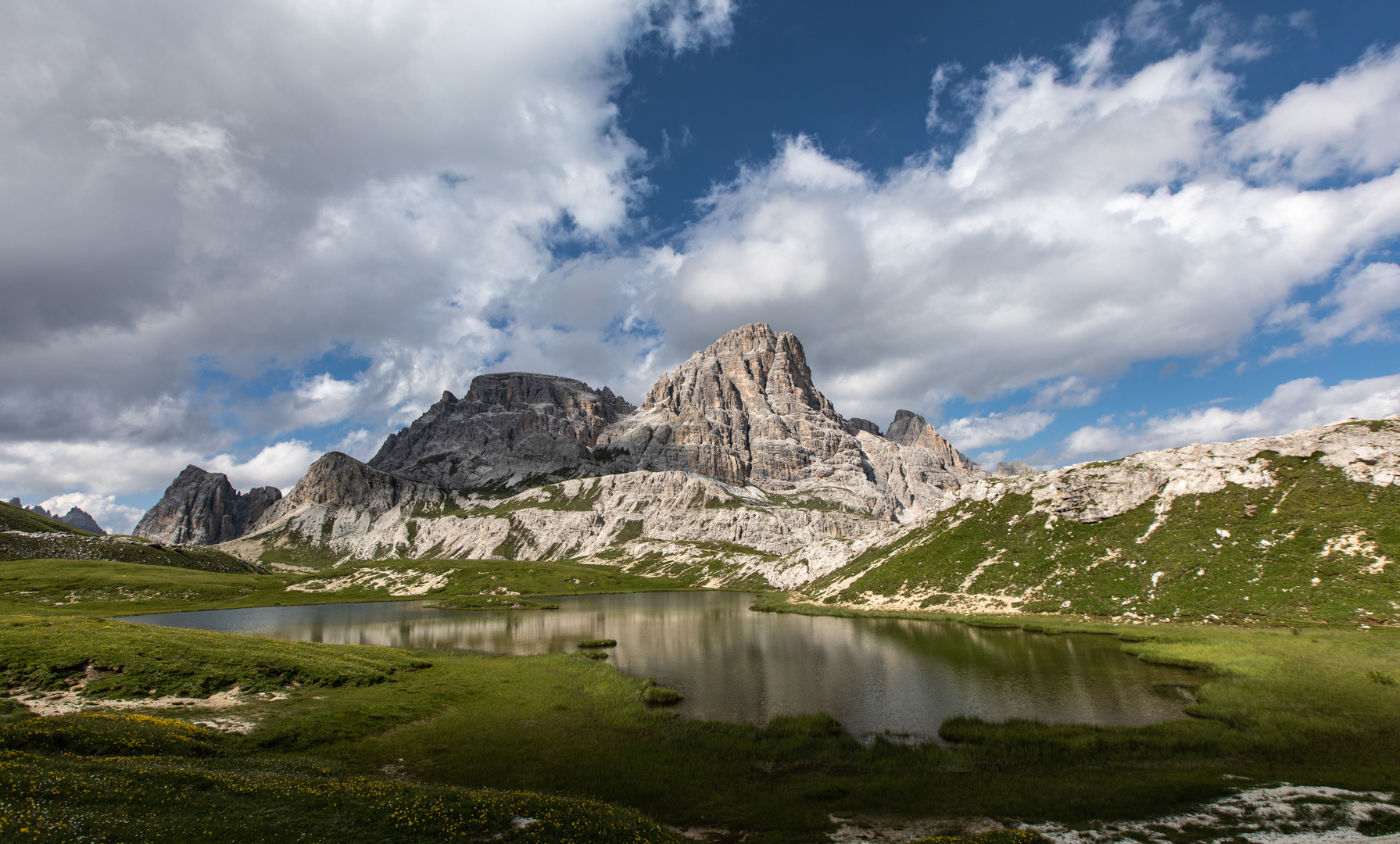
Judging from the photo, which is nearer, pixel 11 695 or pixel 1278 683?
pixel 11 695

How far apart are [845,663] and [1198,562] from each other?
187ft

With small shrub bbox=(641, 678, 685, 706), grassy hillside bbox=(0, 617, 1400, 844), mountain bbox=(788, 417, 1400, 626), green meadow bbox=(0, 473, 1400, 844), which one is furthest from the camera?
mountain bbox=(788, 417, 1400, 626)

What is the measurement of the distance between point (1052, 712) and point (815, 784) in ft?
66.6

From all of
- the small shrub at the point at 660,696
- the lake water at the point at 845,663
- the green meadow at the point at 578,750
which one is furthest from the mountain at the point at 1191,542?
the small shrub at the point at 660,696

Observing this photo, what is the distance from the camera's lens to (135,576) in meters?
170

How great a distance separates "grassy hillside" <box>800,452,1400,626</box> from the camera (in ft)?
212

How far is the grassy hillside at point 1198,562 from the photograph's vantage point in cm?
6469

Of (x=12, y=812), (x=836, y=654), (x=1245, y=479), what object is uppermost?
(x=1245, y=479)

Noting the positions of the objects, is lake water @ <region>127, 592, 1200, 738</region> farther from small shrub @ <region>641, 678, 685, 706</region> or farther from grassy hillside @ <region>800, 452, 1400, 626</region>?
grassy hillside @ <region>800, 452, 1400, 626</region>

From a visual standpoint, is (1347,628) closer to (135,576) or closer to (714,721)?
(714,721)

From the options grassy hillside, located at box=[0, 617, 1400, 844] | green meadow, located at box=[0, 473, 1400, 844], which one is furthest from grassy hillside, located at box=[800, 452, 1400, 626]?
grassy hillside, located at box=[0, 617, 1400, 844]

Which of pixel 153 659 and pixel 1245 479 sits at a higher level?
pixel 1245 479

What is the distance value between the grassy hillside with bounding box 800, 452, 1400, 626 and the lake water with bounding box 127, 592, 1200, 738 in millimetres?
16582

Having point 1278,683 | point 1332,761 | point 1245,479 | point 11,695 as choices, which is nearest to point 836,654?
point 1278,683
